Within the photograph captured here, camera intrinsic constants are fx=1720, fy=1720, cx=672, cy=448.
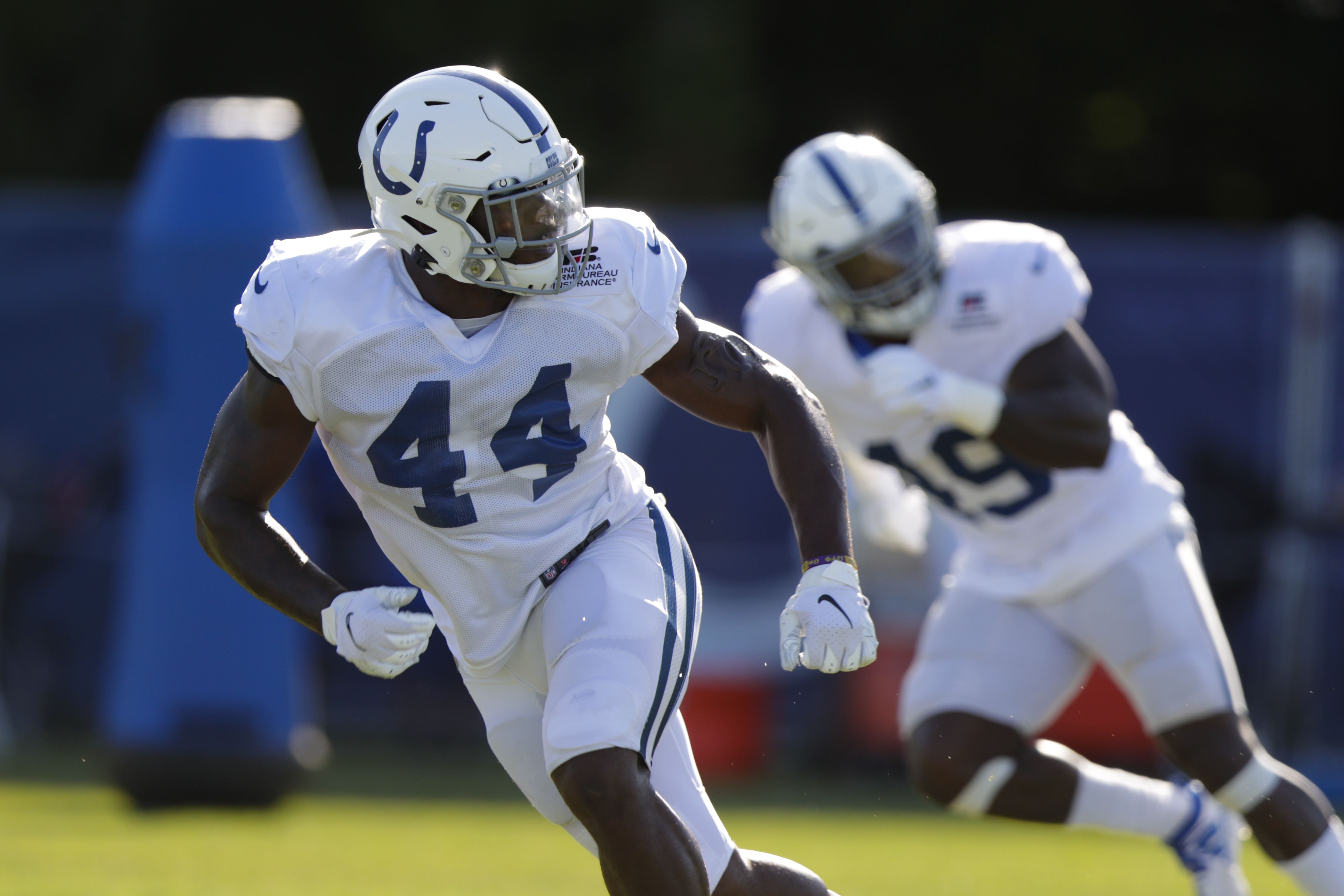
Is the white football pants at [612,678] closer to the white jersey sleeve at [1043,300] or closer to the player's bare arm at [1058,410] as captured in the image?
the player's bare arm at [1058,410]

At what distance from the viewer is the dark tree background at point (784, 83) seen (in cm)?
1119

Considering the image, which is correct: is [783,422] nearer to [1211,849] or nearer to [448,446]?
[448,446]

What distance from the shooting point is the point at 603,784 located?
266cm

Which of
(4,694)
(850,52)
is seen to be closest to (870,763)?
(4,694)

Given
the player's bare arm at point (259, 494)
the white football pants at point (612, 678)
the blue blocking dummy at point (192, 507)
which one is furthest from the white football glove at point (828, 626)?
the blue blocking dummy at point (192, 507)

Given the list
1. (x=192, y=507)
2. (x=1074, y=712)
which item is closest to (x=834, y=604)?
(x=192, y=507)

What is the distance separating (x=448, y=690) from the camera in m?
7.89

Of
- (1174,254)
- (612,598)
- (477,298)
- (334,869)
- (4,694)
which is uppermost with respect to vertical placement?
(477,298)

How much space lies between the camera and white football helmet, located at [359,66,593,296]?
9.30 feet

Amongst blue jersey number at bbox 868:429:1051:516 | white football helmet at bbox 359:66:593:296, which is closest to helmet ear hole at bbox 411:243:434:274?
white football helmet at bbox 359:66:593:296

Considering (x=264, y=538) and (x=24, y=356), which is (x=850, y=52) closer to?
(x=24, y=356)

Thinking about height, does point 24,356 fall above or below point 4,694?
above

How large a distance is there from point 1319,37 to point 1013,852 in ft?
25.2

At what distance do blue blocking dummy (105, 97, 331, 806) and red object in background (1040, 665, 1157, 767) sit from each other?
3158 millimetres
